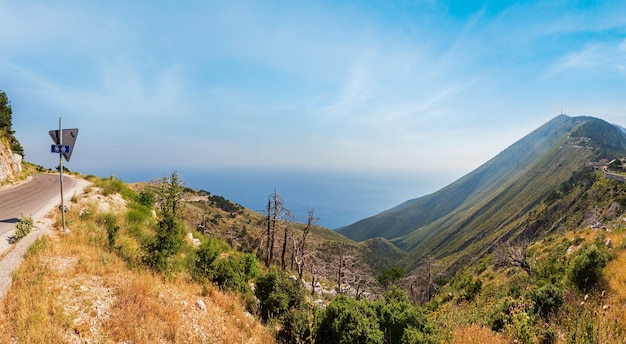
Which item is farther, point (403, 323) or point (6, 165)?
point (6, 165)

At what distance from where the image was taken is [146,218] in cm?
1595

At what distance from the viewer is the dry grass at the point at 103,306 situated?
592 cm

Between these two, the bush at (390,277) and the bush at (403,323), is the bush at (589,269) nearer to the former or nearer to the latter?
the bush at (403,323)

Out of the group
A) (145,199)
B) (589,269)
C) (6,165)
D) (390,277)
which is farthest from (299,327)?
(390,277)

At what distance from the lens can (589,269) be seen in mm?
10164

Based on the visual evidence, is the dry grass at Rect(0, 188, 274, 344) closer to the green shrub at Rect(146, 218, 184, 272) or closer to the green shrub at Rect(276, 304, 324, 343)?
the green shrub at Rect(276, 304, 324, 343)

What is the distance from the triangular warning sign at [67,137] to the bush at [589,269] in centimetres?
1940

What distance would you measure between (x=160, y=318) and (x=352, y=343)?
474 centimetres

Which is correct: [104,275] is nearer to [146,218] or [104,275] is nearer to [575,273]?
[146,218]

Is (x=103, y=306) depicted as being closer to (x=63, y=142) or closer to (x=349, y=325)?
(x=349, y=325)

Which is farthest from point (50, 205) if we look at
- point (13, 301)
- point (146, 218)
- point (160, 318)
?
point (160, 318)

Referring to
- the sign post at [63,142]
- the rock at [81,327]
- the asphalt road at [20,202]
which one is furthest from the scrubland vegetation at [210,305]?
the sign post at [63,142]

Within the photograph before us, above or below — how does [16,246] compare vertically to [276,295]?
above

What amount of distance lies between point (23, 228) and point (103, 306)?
6.45m
